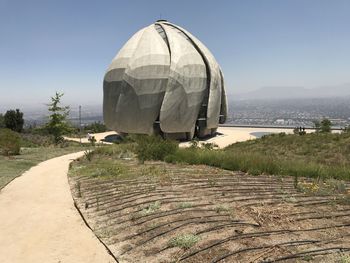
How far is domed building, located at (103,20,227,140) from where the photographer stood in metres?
34.9

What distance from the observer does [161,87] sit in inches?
1383

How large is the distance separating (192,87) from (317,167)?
2348cm

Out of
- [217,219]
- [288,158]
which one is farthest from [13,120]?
[217,219]

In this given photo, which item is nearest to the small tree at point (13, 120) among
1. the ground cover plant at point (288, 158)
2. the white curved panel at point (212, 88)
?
the white curved panel at point (212, 88)

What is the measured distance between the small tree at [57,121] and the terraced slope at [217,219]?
69.3ft

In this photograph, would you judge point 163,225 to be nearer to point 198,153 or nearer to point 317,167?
point 317,167

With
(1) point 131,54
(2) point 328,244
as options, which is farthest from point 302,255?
(1) point 131,54

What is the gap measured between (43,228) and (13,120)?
44.7m

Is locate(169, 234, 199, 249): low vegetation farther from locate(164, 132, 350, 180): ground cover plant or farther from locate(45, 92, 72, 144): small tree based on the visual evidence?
locate(45, 92, 72, 144): small tree

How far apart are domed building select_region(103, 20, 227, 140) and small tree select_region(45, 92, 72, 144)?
216 inches

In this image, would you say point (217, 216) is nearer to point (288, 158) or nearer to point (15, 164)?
point (15, 164)

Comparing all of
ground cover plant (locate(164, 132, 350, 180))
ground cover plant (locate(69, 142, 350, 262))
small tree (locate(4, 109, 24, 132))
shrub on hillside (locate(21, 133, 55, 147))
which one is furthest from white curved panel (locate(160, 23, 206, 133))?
small tree (locate(4, 109, 24, 132))

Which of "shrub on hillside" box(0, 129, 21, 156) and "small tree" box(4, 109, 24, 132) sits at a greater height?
"small tree" box(4, 109, 24, 132)

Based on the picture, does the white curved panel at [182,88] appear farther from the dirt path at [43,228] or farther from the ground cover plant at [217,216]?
the dirt path at [43,228]
